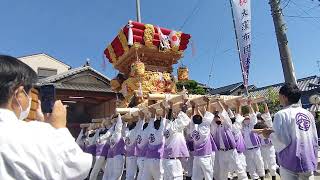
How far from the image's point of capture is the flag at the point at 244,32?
8.59 meters

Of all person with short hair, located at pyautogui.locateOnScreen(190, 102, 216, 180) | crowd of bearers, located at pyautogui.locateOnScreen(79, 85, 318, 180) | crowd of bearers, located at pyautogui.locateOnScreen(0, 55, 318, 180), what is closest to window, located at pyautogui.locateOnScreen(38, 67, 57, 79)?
crowd of bearers, located at pyautogui.locateOnScreen(0, 55, 318, 180)

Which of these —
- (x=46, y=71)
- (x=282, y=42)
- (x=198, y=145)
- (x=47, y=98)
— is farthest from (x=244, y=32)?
(x=46, y=71)

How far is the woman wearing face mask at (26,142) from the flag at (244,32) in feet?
24.2

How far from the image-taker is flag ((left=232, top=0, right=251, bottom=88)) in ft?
28.2

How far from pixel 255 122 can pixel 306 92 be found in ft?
57.5

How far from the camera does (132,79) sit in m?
9.55

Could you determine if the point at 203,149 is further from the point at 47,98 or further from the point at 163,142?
the point at 47,98

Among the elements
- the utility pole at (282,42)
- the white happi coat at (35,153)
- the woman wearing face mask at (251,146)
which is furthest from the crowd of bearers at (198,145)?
the white happi coat at (35,153)

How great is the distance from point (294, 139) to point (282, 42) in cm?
548

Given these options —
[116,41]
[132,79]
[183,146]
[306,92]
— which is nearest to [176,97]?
[183,146]

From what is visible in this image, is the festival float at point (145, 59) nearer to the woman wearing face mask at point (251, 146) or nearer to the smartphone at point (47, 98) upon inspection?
the woman wearing face mask at point (251, 146)

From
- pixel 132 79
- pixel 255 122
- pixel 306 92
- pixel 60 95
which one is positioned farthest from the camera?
pixel 306 92

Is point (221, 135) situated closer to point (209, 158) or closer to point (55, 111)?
point (209, 158)

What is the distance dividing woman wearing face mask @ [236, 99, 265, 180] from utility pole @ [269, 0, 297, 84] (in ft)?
5.36
